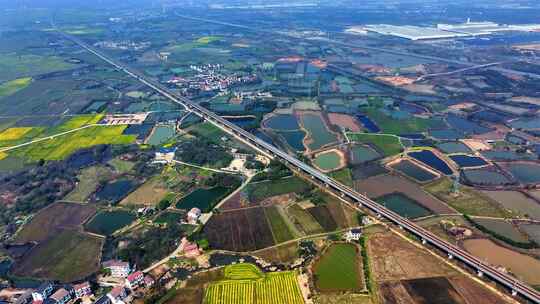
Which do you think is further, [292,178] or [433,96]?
[433,96]

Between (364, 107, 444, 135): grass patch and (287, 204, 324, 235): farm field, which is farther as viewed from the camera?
(364, 107, 444, 135): grass patch

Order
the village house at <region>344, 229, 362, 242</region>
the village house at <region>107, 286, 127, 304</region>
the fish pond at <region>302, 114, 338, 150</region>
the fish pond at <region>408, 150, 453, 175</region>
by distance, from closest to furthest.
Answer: the village house at <region>107, 286, 127, 304</region>, the village house at <region>344, 229, 362, 242</region>, the fish pond at <region>408, 150, 453, 175</region>, the fish pond at <region>302, 114, 338, 150</region>

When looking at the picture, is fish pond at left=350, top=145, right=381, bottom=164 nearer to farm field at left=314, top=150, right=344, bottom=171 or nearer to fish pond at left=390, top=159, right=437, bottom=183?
farm field at left=314, top=150, right=344, bottom=171

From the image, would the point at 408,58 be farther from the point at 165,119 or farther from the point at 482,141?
the point at 165,119

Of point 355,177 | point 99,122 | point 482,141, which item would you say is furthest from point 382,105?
point 99,122

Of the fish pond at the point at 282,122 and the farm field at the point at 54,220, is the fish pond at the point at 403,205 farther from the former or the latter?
the farm field at the point at 54,220

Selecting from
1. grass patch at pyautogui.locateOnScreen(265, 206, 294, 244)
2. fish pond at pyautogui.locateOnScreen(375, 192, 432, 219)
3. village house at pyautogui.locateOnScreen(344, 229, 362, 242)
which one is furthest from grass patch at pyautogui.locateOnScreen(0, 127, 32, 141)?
fish pond at pyautogui.locateOnScreen(375, 192, 432, 219)
